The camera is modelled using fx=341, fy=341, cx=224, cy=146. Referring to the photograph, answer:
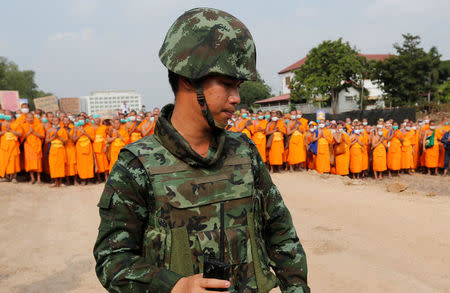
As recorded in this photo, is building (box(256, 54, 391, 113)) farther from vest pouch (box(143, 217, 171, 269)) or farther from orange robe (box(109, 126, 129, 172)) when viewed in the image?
vest pouch (box(143, 217, 171, 269))

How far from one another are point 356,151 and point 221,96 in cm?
1025

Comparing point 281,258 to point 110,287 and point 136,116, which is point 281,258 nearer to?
point 110,287

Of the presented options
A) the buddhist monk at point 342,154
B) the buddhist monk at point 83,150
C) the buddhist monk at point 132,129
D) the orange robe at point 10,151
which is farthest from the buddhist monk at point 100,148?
the buddhist monk at point 342,154

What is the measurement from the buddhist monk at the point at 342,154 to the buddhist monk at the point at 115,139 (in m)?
6.08

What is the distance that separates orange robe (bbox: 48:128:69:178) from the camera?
8328mm

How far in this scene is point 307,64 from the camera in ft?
111

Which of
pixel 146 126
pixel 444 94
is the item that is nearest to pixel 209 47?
pixel 146 126

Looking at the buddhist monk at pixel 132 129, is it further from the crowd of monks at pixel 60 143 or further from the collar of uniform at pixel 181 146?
the collar of uniform at pixel 181 146

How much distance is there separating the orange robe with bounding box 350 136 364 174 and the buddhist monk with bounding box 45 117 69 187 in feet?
26.9

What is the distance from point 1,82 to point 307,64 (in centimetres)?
4169

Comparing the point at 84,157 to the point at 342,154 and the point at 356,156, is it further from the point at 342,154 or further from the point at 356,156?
the point at 356,156

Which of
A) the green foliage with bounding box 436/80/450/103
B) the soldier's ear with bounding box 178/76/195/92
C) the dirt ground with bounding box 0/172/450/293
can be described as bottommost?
the dirt ground with bounding box 0/172/450/293

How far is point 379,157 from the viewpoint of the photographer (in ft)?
35.4

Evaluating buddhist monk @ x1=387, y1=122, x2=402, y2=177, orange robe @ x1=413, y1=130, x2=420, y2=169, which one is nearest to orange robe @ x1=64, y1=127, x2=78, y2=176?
buddhist monk @ x1=387, y1=122, x2=402, y2=177
